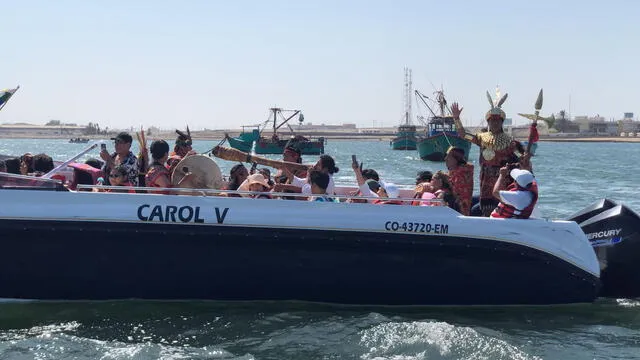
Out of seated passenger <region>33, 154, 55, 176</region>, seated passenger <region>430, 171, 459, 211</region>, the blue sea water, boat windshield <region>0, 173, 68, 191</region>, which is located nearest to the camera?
the blue sea water

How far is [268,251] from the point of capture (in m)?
7.79

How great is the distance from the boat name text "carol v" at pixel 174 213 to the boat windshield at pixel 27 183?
832 mm

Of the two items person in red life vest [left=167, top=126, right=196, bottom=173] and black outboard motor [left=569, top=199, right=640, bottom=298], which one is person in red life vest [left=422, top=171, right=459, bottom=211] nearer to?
black outboard motor [left=569, top=199, right=640, bottom=298]

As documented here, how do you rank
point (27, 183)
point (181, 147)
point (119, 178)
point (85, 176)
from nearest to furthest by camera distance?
point (27, 183) → point (119, 178) → point (85, 176) → point (181, 147)

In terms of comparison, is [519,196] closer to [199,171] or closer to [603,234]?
[603,234]

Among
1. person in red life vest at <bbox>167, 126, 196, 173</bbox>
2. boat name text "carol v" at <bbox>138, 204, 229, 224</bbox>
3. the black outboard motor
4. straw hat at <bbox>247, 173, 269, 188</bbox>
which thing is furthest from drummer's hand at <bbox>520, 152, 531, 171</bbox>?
person in red life vest at <bbox>167, 126, 196, 173</bbox>

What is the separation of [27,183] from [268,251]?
2.36 meters

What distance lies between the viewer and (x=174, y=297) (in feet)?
26.3

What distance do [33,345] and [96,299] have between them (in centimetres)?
86

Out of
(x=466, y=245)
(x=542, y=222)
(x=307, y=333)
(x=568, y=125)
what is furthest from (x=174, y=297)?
(x=568, y=125)

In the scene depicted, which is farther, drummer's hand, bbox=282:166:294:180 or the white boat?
drummer's hand, bbox=282:166:294:180

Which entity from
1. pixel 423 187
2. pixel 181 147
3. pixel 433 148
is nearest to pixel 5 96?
pixel 181 147

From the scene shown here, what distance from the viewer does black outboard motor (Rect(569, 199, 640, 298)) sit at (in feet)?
28.4

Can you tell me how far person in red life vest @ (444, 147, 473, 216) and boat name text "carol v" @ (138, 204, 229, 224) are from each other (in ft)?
8.28
